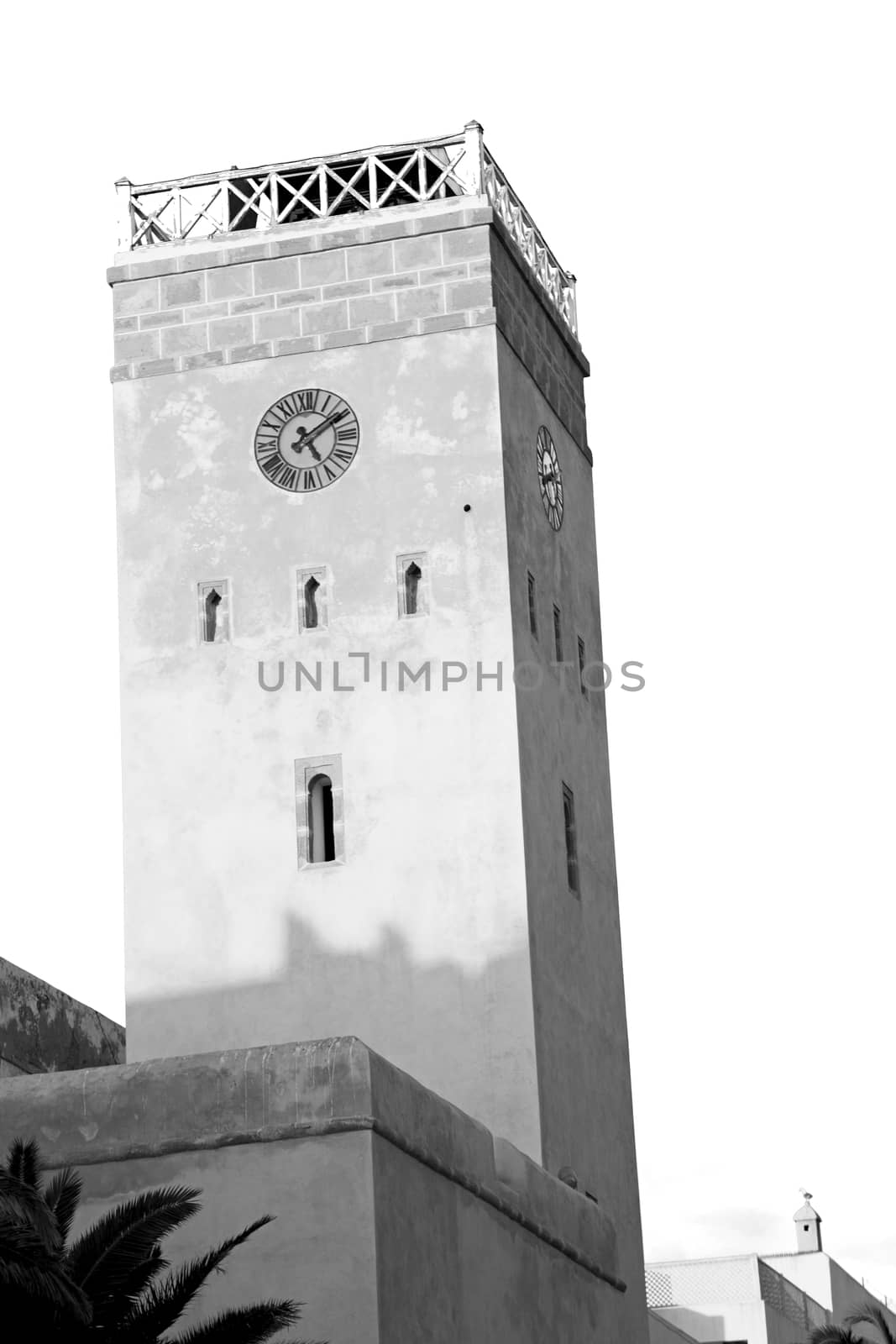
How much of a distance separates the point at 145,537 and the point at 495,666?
4.97 meters

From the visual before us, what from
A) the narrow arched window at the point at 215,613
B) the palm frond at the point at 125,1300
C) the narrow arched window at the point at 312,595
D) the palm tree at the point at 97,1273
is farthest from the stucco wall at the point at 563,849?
the palm frond at the point at 125,1300

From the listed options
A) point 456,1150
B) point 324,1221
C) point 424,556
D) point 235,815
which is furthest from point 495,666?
point 324,1221

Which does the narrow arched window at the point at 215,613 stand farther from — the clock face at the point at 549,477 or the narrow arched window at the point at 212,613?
the clock face at the point at 549,477

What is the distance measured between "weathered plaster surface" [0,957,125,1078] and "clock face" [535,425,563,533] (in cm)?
895

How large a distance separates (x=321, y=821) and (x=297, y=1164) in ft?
33.8

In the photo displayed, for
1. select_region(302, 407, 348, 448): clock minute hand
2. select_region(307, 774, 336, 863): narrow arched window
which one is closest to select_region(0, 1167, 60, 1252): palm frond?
select_region(307, 774, 336, 863): narrow arched window

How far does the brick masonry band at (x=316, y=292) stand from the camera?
33000 millimetres

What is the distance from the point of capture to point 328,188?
3400 cm

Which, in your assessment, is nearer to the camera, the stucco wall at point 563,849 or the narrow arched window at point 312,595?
the stucco wall at point 563,849

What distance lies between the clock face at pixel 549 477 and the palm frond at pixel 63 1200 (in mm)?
15619

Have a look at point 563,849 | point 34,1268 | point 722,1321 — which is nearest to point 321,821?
point 563,849

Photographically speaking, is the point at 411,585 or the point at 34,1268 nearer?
the point at 34,1268

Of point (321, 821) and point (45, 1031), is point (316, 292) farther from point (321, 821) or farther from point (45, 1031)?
point (45, 1031)

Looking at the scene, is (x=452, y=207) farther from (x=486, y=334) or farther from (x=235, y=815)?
(x=235, y=815)
